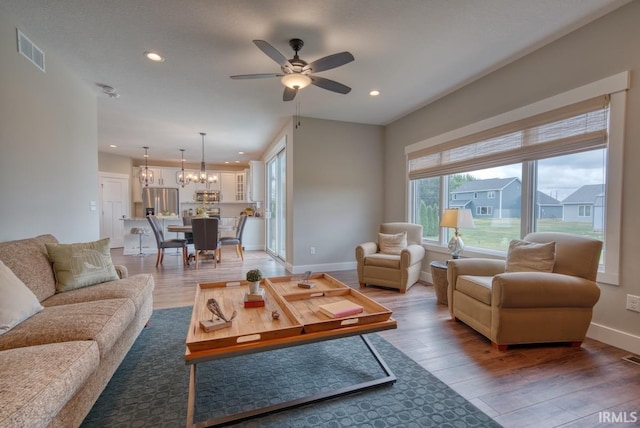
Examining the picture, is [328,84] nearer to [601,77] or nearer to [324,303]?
[324,303]

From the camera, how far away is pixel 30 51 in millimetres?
2578

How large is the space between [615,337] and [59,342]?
3.85m

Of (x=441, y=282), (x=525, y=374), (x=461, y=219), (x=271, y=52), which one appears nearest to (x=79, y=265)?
(x=271, y=52)

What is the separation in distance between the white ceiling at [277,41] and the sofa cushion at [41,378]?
240 centimetres

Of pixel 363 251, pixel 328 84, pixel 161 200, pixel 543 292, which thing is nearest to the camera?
pixel 543 292

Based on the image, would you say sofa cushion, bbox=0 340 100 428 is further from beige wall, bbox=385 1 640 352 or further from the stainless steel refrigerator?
the stainless steel refrigerator

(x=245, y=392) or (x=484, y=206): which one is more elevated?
(x=484, y=206)

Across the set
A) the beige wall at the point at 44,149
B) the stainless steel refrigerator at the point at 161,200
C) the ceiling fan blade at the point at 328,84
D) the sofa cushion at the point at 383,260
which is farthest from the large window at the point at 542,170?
the stainless steel refrigerator at the point at 161,200

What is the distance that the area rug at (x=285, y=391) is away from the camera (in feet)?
4.98

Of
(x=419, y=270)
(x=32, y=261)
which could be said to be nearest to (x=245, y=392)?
(x=32, y=261)

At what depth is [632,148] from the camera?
2.21 meters

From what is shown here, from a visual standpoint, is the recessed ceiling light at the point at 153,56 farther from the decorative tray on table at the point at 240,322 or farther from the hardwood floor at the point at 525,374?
the hardwood floor at the point at 525,374

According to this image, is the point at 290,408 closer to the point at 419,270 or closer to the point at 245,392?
the point at 245,392

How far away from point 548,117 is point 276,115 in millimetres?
3651
